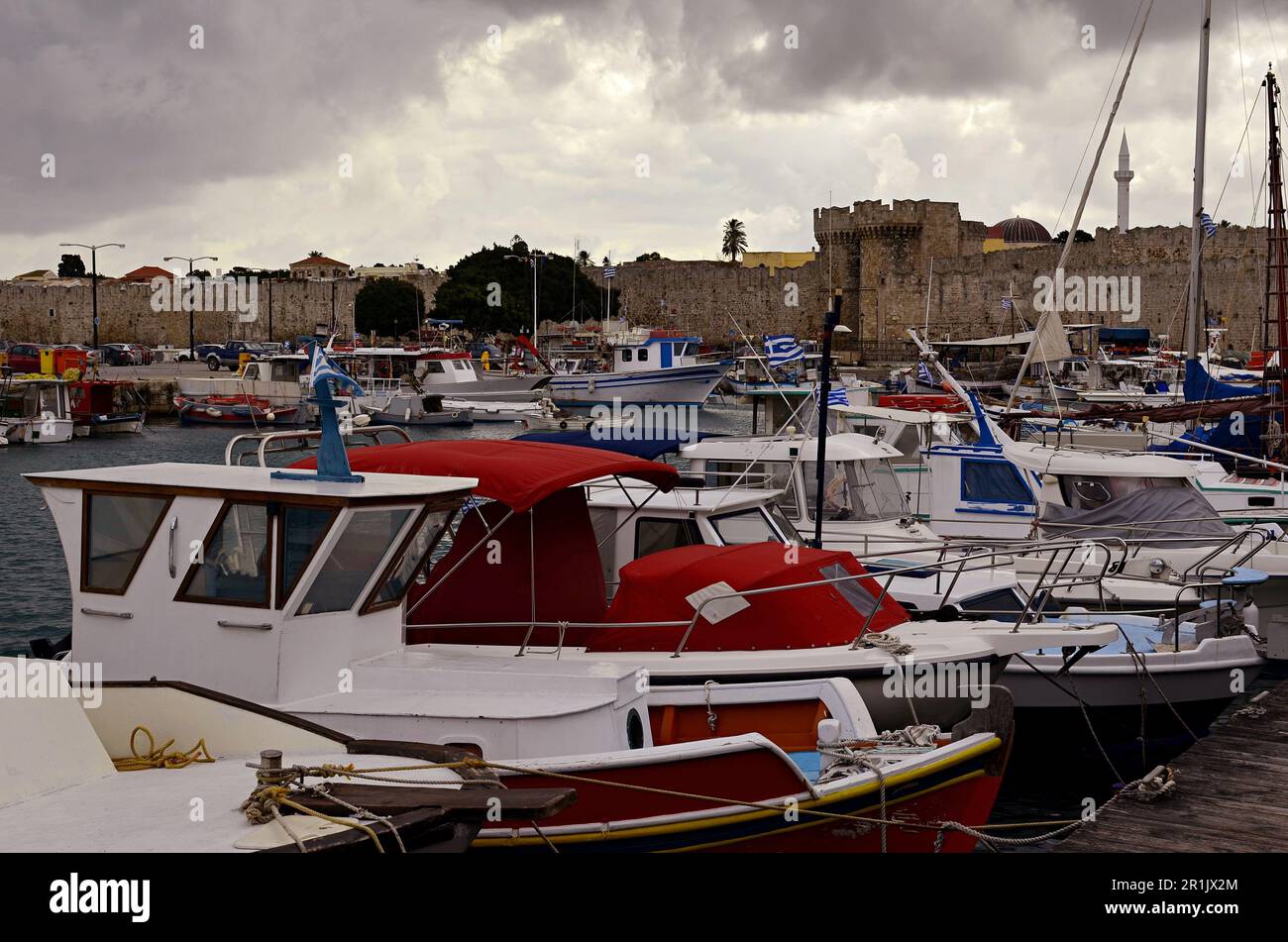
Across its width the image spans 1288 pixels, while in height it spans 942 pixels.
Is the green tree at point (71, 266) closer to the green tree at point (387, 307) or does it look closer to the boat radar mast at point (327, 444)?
the green tree at point (387, 307)

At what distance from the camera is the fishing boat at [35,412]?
125 feet

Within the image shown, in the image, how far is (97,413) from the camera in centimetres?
4125

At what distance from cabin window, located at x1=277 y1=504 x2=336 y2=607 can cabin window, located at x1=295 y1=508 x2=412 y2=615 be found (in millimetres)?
96

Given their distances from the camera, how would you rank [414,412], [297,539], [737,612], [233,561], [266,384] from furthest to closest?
[266,384]
[414,412]
[737,612]
[233,561]
[297,539]

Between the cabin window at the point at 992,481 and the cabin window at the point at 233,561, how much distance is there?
1013 cm

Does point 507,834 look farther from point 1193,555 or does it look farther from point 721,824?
point 1193,555

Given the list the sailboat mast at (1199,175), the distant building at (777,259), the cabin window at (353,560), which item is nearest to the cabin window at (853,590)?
the cabin window at (353,560)

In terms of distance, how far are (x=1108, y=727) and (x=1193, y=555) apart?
402 cm

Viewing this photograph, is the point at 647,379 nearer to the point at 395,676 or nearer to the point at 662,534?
the point at 662,534

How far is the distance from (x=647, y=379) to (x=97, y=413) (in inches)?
689

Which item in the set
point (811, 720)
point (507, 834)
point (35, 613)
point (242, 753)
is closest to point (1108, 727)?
point (811, 720)

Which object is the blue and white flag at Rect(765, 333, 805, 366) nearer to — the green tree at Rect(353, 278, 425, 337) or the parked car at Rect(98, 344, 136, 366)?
the parked car at Rect(98, 344, 136, 366)

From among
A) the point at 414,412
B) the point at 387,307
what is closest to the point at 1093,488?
the point at 414,412

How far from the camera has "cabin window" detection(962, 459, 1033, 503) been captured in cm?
1505
